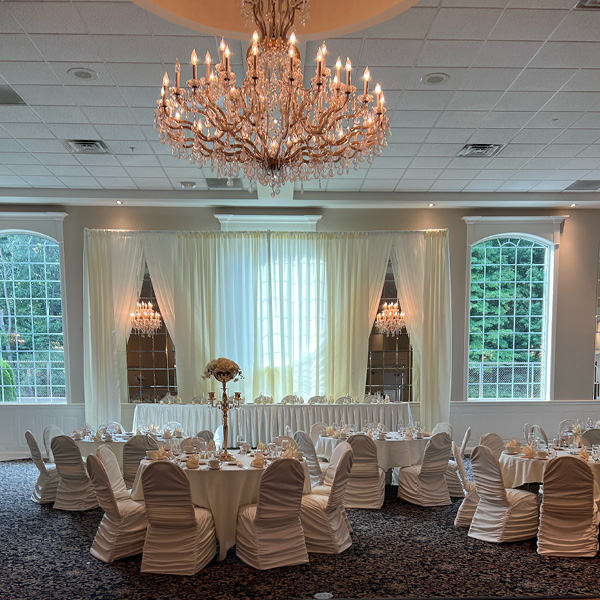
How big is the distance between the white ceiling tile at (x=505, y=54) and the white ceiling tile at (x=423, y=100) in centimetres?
64

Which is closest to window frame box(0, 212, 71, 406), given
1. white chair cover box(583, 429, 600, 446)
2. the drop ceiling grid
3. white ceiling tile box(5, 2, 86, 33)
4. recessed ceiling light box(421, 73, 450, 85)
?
the drop ceiling grid

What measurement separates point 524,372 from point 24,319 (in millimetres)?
9278

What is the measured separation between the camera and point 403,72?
4957 millimetres

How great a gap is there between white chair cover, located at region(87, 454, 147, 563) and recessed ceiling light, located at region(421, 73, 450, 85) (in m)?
4.53

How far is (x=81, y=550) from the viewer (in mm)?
5340

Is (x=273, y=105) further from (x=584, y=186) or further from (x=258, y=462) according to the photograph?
(x=584, y=186)

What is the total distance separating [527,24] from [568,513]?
14.1 ft

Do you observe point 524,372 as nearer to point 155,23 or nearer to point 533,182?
point 533,182

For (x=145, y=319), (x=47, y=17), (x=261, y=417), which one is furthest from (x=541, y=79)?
(x=145, y=319)

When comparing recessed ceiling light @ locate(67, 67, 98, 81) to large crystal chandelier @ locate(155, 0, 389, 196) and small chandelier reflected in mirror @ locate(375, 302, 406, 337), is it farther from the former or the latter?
small chandelier reflected in mirror @ locate(375, 302, 406, 337)

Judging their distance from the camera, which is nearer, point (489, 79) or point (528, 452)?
point (489, 79)

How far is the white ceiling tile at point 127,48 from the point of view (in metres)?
4.34

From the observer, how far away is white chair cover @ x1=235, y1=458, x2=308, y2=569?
189 inches

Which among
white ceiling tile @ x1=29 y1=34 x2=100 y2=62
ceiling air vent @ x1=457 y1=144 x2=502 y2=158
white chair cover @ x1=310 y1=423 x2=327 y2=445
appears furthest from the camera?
white chair cover @ x1=310 y1=423 x2=327 y2=445
